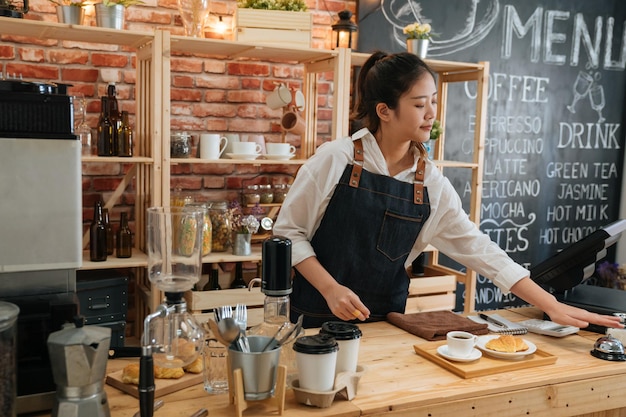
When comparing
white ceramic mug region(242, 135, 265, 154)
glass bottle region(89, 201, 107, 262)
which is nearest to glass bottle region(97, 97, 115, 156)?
glass bottle region(89, 201, 107, 262)

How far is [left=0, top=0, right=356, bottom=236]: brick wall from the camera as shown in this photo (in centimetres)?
331

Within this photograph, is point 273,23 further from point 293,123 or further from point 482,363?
point 482,363

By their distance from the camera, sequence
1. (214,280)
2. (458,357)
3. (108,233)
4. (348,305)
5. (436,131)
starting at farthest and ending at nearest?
(436,131), (214,280), (108,233), (348,305), (458,357)

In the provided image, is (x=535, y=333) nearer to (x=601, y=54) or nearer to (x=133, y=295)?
(x=133, y=295)

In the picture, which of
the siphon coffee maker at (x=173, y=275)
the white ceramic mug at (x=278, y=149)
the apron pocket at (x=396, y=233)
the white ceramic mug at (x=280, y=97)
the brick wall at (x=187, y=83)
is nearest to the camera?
the siphon coffee maker at (x=173, y=275)

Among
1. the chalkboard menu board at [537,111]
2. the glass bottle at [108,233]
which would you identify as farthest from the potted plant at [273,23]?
the glass bottle at [108,233]

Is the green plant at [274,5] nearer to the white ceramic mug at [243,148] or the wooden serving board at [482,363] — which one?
the white ceramic mug at [243,148]

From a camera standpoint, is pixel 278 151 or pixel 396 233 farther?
pixel 278 151

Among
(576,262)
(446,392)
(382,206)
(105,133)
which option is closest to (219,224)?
(105,133)

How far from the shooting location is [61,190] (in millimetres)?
1347

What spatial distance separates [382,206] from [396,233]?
0.11 meters

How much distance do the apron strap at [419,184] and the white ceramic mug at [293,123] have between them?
1.38 metres

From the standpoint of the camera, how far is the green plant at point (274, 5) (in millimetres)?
3316

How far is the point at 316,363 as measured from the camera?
4.69ft
